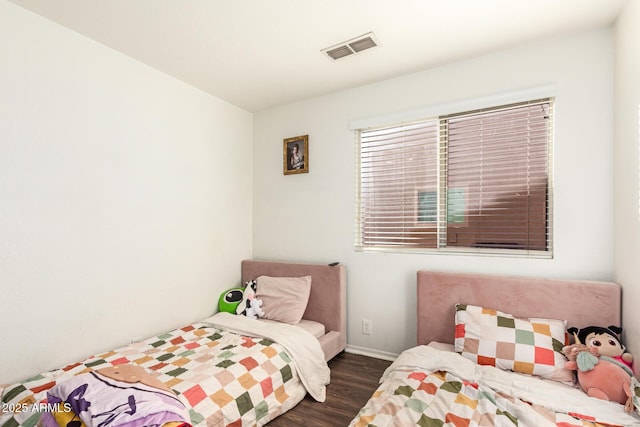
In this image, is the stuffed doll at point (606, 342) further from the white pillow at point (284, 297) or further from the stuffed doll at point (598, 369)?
the white pillow at point (284, 297)

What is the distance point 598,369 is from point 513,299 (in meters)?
0.55

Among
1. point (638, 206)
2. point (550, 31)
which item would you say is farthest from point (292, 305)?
point (550, 31)

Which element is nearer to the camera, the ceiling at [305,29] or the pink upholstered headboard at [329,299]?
the ceiling at [305,29]

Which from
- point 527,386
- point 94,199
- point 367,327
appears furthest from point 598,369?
point 94,199

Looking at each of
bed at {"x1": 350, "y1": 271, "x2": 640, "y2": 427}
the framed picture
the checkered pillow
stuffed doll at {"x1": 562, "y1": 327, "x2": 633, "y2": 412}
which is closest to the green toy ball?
the framed picture

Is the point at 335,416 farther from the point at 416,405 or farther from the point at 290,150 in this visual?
the point at 290,150

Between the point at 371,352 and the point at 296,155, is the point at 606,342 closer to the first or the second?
the point at 371,352

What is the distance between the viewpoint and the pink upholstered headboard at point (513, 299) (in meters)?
1.87

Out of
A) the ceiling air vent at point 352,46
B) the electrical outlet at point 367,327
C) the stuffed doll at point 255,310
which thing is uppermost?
the ceiling air vent at point 352,46

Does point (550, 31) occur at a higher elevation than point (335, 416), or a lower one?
higher

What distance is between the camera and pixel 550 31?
204cm

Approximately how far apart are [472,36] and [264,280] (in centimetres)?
248

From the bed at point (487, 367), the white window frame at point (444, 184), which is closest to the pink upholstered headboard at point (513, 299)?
the bed at point (487, 367)

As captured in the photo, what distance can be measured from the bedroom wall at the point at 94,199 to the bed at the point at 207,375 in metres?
0.26
